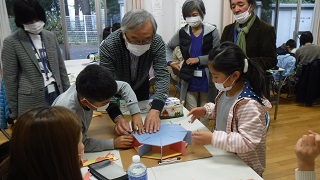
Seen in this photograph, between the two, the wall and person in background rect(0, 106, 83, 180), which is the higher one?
the wall

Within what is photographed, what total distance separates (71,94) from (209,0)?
14.1 ft

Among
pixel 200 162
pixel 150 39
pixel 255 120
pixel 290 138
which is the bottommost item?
pixel 290 138

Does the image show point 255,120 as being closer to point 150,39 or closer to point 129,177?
point 129,177

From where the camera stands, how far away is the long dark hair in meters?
1.35

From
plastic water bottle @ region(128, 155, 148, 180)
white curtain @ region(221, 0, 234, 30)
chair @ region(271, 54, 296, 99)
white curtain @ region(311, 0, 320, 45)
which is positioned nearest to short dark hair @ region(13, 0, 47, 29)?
plastic water bottle @ region(128, 155, 148, 180)

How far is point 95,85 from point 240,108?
2.24 ft

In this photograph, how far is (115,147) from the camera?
136cm

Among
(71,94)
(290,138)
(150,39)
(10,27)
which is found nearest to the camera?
(71,94)

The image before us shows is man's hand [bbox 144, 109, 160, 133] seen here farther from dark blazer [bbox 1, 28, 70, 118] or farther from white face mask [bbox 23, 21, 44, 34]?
white face mask [bbox 23, 21, 44, 34]

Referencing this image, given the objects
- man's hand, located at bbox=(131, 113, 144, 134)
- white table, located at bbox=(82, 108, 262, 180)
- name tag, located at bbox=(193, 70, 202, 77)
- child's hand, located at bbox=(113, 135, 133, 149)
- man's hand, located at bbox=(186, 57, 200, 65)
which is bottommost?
white table, located at bbox=(82, 108, 262, 180)

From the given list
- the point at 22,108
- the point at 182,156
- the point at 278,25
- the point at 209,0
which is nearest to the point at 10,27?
the point at 22,108

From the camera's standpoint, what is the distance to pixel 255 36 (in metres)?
2.10

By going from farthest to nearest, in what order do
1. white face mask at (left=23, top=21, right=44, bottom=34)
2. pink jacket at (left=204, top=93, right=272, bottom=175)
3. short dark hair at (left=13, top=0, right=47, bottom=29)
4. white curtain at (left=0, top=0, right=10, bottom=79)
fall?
white curtain at (left=0, top=0, right=10, bottom=79) < white face mask at (left=23, top=21, right=44, bottom=34) < short dark hair at (left=13, top=0, right=47, bottom=29) < pink jacket at (left=204, top=93, right=272, bottom=175)

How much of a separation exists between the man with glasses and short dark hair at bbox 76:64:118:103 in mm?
341
